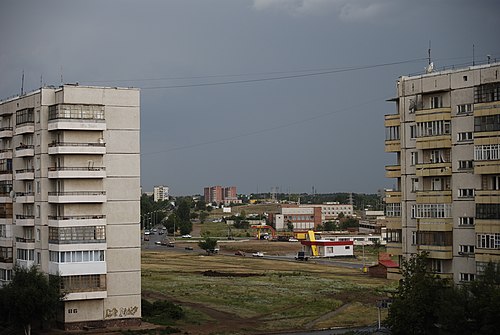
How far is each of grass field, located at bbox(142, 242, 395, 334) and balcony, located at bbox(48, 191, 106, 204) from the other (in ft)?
36.9

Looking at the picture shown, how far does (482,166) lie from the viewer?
43906 millimetres

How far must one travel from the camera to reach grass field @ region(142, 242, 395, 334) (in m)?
60.6

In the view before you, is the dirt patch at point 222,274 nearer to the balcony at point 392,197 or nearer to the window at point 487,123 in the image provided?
the balcony at point 392,197

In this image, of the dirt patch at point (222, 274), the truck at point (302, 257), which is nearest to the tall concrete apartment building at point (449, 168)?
the dirt patch at point (222, 274)

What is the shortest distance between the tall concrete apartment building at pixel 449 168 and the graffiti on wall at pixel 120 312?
20376 mm

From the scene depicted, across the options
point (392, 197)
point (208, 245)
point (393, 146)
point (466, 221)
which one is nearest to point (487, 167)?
point (466, 221)

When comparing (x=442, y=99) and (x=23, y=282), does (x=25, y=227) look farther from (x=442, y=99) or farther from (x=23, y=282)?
(x=442, y=99)

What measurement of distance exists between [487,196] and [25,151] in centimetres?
3438

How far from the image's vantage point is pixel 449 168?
1817 inches

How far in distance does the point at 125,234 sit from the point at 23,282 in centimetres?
831

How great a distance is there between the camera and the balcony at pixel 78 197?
56.1m

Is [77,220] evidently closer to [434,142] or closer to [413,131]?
[413,131]

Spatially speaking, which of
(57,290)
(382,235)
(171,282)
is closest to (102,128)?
(57,290)

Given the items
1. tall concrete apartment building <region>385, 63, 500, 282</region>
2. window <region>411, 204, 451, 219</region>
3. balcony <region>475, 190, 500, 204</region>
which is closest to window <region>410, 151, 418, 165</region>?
tall concrete apartment building <region>385, 63, 500, 282</region>
